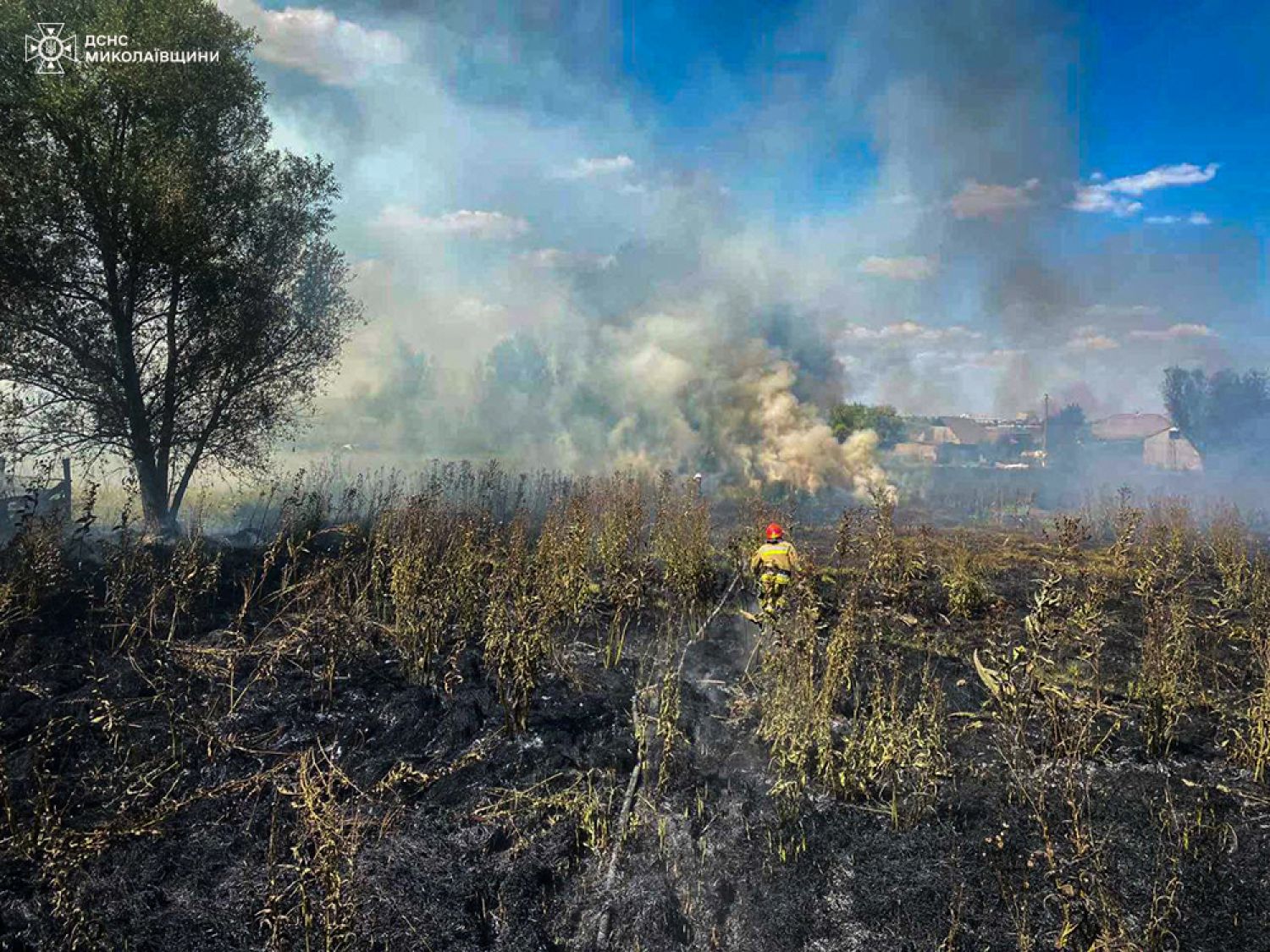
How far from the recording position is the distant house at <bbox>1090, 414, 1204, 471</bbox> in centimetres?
5303

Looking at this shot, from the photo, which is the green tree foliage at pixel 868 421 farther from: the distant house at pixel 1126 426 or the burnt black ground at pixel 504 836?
the distant house at pixel 1126 426

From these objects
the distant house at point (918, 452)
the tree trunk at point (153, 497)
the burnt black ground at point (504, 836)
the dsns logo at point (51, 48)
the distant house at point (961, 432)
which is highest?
the dsns logo at point (51, 48)

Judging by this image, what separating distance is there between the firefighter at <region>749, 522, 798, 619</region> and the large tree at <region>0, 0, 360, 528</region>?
30.1 feet

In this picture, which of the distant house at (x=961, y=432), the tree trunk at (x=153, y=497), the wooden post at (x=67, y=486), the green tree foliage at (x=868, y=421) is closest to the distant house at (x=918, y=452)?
the green tree foliage at (x=868, y=421)

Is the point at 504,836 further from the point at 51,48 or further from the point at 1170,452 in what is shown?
the point at 1170,452

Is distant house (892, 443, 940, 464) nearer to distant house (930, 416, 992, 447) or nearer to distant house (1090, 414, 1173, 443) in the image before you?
distant house (930, 416, 992, 447)

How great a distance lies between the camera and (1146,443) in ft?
198

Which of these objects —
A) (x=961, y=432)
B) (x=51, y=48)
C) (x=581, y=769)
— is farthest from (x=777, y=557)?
(x=961, y=432)

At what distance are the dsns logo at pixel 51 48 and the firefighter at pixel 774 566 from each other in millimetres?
12000

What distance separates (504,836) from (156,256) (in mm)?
11144

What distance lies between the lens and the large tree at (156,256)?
11680 mm

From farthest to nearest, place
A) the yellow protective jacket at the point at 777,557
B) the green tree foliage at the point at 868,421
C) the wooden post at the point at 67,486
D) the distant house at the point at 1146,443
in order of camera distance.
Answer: the distant house at the point at 1146,443 → the green tree foliage at the point at 868,421 → the wooden post at the point at 67,486 → the yellow protective jacket at the point at 777,557

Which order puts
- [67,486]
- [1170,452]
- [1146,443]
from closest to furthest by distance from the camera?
[67,486] → [1170,452] → [1146,443]

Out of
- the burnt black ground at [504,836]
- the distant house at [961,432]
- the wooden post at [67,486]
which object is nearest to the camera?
the burnt black ground at [504,836]
